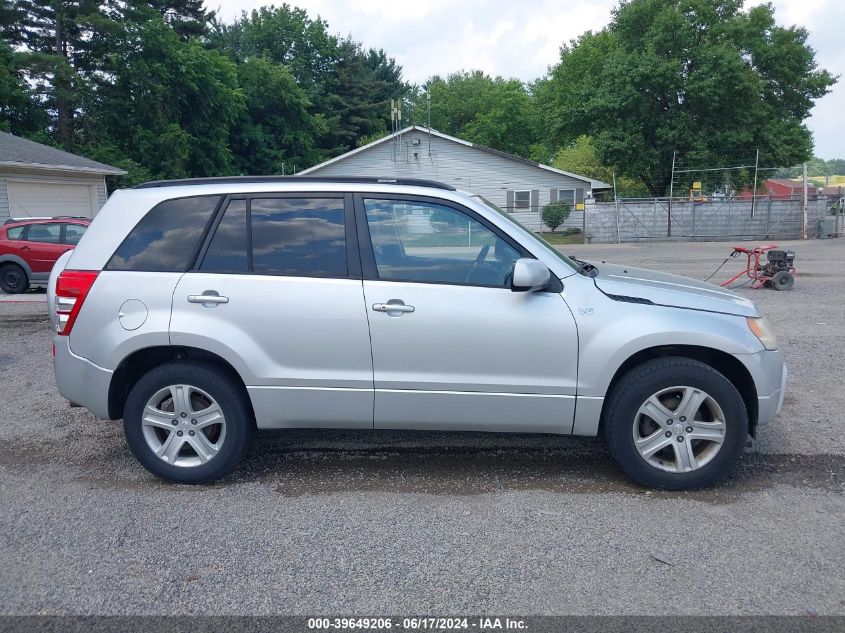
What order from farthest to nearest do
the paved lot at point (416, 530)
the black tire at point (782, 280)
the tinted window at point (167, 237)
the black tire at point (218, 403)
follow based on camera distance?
the black tire at point (782, 280) < the tinted window at point (167, 237) < the black tire at point (218, 403) < the paved lot at point (416, 530)

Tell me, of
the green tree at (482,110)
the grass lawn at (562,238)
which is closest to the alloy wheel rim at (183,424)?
the grass lawn at (562,238)

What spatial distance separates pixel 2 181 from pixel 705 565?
2279cm

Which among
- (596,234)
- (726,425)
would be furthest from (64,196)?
(726,425)

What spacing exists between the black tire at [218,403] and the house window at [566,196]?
3331 centimetres

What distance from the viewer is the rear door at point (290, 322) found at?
4215 millimetres

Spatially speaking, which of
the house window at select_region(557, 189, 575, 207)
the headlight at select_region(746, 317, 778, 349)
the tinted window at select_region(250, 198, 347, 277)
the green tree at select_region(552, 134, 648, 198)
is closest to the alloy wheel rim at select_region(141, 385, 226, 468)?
the tinted window at select_region(250, 198, 347, 277)

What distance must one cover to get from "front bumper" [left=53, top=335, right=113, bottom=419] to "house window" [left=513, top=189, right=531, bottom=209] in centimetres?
3266

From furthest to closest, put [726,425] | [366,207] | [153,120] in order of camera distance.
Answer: [153,120] < [366,207] < [726,425]

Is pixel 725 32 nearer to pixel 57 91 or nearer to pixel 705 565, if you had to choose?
pixel 57 91

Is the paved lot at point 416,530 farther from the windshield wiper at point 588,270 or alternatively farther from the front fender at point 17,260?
the front fender at point 17,260

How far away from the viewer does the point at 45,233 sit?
14156 millimetres

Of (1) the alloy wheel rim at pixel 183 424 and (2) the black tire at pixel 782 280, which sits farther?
(2) the black tire at pixel 782 280

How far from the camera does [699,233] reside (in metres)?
31.8

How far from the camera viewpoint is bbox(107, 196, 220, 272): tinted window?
173 inches
